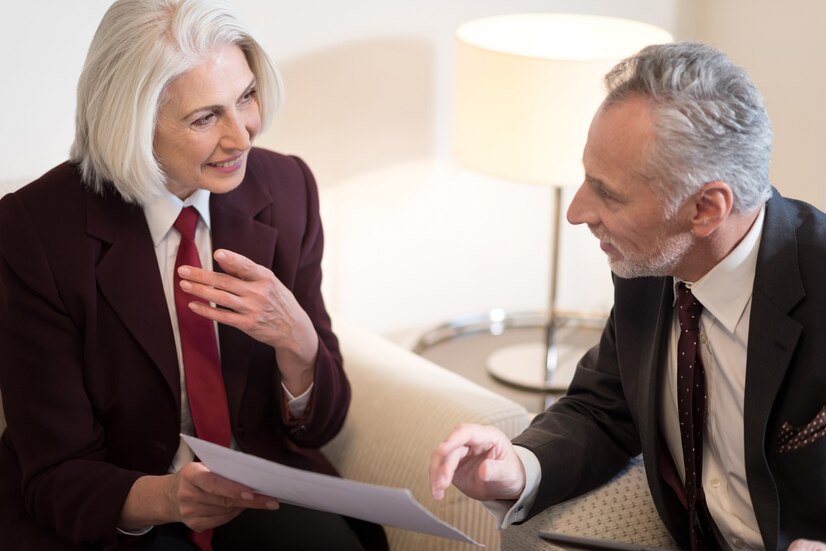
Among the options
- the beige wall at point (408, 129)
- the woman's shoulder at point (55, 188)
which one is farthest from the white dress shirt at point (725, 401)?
the beige wall at point (408, 129)

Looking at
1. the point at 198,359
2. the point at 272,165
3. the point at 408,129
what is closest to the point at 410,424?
the point at 198,359

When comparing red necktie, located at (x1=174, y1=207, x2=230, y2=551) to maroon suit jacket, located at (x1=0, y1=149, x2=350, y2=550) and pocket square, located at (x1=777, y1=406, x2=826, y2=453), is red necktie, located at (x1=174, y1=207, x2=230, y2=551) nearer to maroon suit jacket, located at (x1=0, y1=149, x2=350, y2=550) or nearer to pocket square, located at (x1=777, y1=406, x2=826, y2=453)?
maroon suit jacket, located at (x1=0, y1=149, x2=350, y2=550)

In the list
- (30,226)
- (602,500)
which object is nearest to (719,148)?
(602,500)

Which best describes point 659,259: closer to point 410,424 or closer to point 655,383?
point 655,383

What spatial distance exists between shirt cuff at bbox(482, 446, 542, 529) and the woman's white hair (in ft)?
2.17

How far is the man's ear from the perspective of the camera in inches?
49.4

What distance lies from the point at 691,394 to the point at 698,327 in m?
0.09

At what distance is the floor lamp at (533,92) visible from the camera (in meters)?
1.99

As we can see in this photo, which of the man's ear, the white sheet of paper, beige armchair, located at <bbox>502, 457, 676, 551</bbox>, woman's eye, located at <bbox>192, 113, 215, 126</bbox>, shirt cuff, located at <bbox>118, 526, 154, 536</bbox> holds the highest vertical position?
woman's eye, located at <bbox>192, 113, 215, 126</bbox>

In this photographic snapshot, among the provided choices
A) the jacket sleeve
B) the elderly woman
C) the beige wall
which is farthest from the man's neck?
the beige wall

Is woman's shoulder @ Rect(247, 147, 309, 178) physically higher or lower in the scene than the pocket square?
higher

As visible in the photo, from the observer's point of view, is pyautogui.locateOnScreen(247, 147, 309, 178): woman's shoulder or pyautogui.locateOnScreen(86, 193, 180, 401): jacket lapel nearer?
pyautogui.locateOnScreen(86, 193, 180, 401): jacket lapel

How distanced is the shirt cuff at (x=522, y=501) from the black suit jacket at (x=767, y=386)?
0.04 feet

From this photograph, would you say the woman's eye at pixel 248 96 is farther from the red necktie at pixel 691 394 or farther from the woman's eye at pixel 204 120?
the red necktie at pixel 691 394
